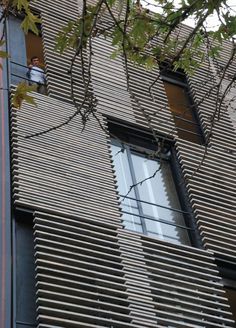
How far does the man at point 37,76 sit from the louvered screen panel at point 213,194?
→ 2.50 m

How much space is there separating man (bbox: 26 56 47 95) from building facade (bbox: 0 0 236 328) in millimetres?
120

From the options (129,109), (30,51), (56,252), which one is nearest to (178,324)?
(56,252)

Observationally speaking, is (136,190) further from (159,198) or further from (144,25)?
(144,25)

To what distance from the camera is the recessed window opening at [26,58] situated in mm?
11477

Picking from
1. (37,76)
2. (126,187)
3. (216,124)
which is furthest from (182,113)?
(37,76)

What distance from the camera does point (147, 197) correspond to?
11.2m

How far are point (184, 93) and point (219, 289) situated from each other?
207 inches

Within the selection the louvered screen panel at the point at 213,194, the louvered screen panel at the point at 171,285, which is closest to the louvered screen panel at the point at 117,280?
the louvered screen panel at the point at 171,285

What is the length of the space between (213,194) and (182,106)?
266 cm

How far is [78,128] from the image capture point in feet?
35.9

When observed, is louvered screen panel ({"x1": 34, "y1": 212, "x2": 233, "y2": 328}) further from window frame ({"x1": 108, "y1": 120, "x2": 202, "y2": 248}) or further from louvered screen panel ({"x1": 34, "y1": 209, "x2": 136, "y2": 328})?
window frame ({"x1": 108, "y1": 120, "x2": 202, "y2": 248})

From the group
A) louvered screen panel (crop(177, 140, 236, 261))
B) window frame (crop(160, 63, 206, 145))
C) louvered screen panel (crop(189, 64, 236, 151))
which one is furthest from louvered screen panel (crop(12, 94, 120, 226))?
louvered screen panel (crop(189, 64, 236, 151))

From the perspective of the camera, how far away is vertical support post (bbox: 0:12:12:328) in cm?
775

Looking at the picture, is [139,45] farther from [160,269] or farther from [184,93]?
[184,93]
